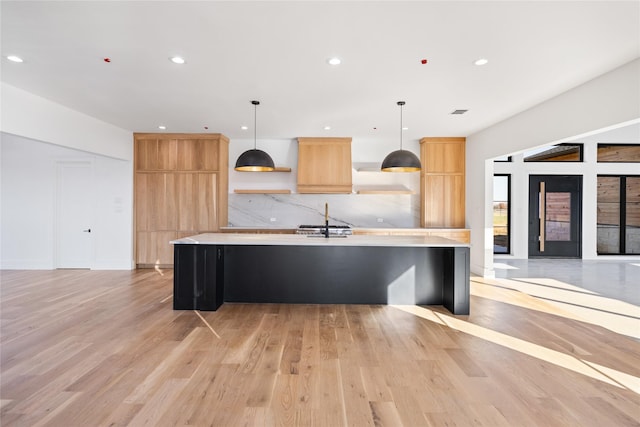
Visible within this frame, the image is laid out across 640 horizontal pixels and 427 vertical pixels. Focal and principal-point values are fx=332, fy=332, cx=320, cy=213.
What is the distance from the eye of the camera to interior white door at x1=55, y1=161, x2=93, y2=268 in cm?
646

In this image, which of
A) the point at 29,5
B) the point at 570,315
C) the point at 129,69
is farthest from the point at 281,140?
the point at 570,315

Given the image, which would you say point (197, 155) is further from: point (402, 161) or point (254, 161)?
point (402, 161)

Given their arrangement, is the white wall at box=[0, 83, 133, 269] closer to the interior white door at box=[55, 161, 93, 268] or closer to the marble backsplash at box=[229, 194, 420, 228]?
the interior white door at box=[55, 161, 93, 268]

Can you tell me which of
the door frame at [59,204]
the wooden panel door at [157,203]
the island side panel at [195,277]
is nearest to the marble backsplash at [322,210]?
the wooden panel door at [157,203]

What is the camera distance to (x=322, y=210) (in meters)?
7.01

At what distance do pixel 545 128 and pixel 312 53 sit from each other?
3386 mm

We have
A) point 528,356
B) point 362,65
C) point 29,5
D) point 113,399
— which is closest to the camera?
point 113,399

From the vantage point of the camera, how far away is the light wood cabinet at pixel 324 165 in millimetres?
6598

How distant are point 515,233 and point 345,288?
5.71 m

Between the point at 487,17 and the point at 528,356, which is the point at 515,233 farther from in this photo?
the point at 487,17

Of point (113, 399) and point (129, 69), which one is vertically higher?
point (129, 69)

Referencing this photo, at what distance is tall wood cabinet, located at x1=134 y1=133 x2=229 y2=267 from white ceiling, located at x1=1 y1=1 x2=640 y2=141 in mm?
1519

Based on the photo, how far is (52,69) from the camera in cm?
348

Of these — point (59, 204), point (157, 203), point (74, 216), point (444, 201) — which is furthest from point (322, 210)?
point (59, 204)
